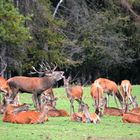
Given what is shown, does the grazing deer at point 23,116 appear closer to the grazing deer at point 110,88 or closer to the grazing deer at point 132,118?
the grazing deer at point 132,118

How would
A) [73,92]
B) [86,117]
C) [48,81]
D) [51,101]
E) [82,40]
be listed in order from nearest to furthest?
[86,117] < [48,81] < [51,101] < [73,92] < [82,40]

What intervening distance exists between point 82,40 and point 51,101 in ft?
66.5

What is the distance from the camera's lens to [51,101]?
63.2 ft

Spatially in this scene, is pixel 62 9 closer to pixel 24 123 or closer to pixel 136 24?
pixel 136 24

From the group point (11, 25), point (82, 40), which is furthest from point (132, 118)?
point (82, 40)

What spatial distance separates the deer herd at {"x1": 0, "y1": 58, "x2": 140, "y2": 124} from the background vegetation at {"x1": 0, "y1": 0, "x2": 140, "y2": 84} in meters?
11.6

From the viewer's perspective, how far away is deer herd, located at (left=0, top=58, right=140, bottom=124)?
A: 50.1ft

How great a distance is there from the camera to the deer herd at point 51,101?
601 inches

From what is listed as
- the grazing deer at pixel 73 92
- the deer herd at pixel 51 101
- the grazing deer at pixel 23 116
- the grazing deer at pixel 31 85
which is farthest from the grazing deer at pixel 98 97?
the grazing deer at pixel 23 116

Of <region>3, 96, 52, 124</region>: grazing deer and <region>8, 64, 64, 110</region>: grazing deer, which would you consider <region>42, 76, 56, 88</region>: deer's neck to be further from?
<region>3, 96, 52, 124</region>: grazing deer

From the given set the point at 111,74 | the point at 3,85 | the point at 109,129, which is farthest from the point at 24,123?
the point at 111,74

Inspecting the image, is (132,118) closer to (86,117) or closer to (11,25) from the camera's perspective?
(86,117)

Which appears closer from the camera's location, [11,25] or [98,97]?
[98,97]

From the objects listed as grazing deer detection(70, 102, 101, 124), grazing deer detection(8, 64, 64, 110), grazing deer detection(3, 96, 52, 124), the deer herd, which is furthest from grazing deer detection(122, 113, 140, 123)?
grazing deer detection(8, 64, 64, 110)
